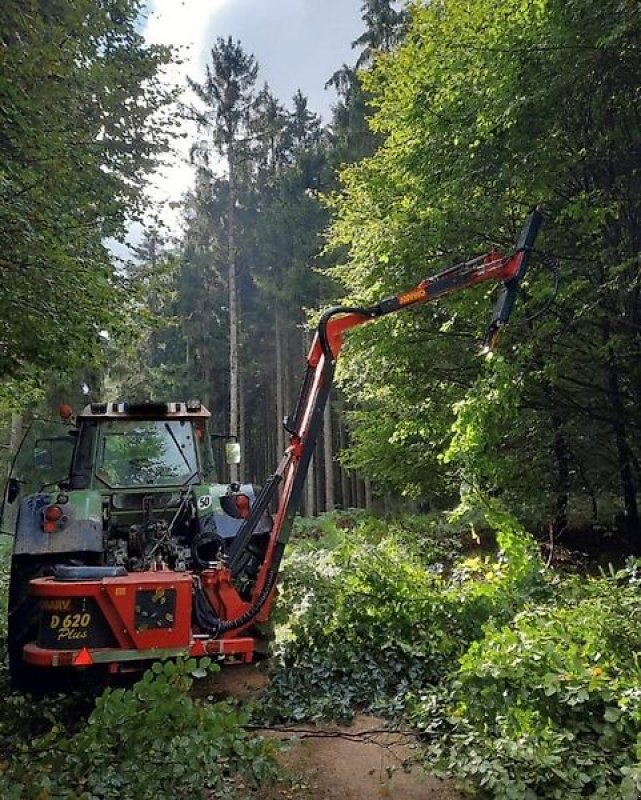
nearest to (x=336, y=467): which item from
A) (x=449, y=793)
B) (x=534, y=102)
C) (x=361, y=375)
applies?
(x=361, y=375)

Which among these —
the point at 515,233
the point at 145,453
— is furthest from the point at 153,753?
the point at 515,233

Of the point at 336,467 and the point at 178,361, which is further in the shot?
the point at 178,361

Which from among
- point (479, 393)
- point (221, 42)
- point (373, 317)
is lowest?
Answer: point (479, 393)

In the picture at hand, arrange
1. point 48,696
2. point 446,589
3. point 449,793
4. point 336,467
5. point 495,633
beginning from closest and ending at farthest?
point 449,793 < point 495,633 < point 48,696 < point 446,589 < point 336,467

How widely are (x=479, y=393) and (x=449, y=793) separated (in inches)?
142

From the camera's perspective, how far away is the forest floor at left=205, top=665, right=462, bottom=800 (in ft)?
10.2

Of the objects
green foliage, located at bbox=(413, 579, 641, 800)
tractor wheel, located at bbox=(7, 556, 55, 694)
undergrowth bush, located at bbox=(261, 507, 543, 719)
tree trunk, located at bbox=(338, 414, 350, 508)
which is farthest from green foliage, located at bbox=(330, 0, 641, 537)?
tree trunk, located at bbox=(338, 414, 350, 508)

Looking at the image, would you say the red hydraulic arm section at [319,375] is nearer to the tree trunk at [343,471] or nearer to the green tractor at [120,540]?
the green tractor at [120,540]

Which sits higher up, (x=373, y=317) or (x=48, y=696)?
(x=373, y=317)

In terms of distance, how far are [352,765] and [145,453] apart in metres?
3.25

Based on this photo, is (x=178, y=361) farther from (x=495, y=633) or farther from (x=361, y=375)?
(x=495, y=633)

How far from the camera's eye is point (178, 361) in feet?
79.2

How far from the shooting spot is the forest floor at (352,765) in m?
3.09

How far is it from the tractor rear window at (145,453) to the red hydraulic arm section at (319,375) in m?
1.16
